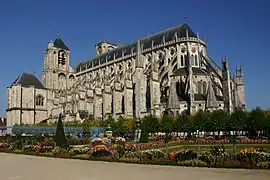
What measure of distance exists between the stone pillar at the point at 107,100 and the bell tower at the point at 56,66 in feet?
70.2

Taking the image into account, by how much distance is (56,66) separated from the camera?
70.2m

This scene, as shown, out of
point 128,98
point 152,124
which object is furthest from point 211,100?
point 128,98

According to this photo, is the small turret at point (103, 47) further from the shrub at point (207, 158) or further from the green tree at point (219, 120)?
the shrub at point (207, 158)

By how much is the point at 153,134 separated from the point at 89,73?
114 feet

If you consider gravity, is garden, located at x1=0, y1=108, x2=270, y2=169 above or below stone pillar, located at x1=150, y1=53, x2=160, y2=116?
below

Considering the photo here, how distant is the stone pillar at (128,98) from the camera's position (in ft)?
149

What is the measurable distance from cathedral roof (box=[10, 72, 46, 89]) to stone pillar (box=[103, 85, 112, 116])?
19674mm

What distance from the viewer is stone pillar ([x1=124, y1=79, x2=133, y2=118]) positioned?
1792 inches

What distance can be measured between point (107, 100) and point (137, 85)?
26.8 feet

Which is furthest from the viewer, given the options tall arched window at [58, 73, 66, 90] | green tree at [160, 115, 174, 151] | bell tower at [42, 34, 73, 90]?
tall arched window at [58, 73, 66, 90]

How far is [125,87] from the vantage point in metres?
46.4

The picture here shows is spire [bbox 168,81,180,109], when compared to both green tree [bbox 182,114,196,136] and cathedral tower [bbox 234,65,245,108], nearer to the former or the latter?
green tree [bbox 182,114,196,136]

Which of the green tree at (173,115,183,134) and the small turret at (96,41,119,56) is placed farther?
the small turret at (96,41,119,56)

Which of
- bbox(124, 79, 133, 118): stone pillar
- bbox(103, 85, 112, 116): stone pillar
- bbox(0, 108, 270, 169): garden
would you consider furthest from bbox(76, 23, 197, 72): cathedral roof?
bbox(0, 108, 270, 169): garden
